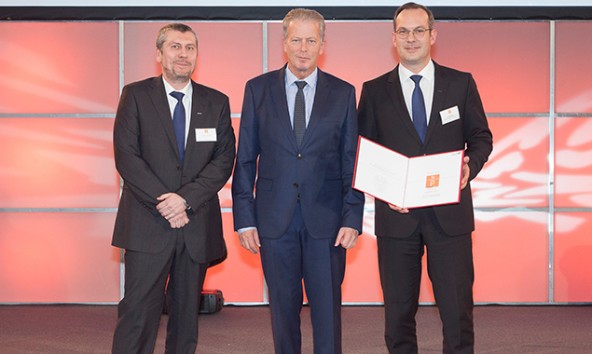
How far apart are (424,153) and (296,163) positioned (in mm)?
606

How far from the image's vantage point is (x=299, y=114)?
3422 millimetres

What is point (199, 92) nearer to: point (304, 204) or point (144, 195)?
point (144, 195)

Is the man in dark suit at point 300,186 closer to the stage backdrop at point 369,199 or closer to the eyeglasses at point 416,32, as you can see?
the eyeglasses at point 416,32

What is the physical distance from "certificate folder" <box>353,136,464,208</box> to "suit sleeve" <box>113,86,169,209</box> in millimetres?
951

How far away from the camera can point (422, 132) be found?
352cm

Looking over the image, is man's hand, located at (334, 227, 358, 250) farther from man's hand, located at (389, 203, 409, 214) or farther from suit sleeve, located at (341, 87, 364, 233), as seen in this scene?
man's hand, located at (389, 203, 409, 214)

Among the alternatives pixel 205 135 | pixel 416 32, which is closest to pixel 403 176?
pixel 416 32

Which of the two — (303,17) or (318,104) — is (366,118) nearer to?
(318,104)

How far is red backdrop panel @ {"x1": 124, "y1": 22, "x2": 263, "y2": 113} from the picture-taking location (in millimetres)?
6547

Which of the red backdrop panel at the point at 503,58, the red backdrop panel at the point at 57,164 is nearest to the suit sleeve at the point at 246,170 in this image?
the red backdrop panel at the point at 57,164

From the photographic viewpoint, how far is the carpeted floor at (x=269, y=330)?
198 inches

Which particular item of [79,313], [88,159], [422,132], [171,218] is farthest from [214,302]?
[422,132]

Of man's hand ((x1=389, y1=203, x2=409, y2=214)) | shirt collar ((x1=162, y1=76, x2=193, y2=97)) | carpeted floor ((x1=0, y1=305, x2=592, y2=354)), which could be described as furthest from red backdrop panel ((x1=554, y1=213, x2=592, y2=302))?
shirt collar ((x1=162, y1=76, x2=193, y2=97))

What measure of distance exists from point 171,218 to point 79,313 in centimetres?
316
